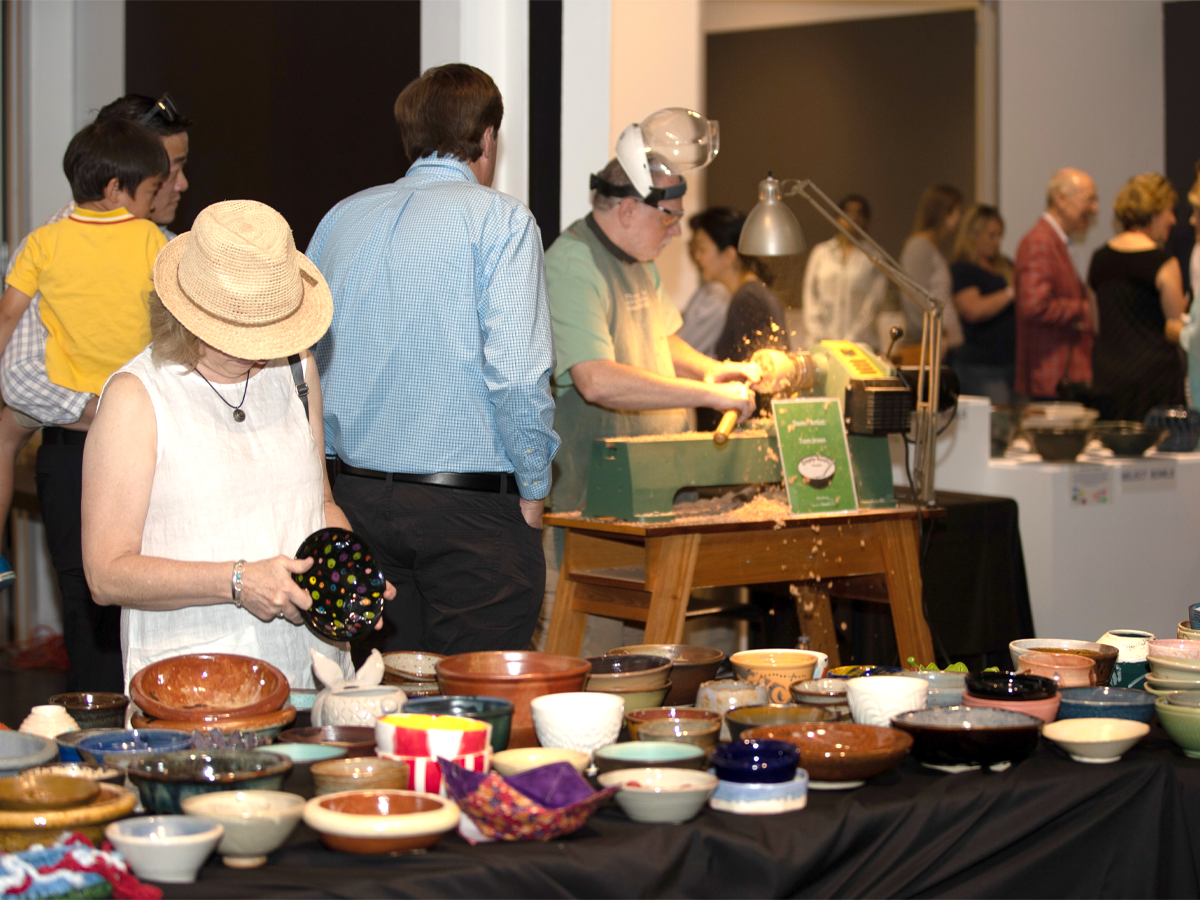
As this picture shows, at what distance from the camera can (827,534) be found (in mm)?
3443

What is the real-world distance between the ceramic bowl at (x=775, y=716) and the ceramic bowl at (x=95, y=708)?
78 cm

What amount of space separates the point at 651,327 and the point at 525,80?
1116mm

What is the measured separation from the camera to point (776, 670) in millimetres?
1790

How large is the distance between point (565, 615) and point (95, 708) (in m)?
1.80

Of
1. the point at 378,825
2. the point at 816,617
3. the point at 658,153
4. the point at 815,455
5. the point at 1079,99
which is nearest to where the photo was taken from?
the point at 378,825

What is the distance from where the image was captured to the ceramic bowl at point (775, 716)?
1578 millimetres

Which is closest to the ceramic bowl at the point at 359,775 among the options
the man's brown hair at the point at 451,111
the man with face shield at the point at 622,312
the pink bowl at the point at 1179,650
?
the pink bowl at the point at 1179,650

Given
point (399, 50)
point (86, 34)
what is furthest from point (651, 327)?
point (86, 34)

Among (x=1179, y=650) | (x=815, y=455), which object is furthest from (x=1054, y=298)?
(x=1179, y=650)

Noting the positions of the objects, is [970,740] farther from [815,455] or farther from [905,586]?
[905,586]

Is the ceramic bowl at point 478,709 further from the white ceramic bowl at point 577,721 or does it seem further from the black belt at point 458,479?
the black belt at point 458,479

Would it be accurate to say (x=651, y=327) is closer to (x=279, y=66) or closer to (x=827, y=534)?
(x=827, y=534)

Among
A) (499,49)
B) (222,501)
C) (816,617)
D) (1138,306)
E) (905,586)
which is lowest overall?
(816,617)

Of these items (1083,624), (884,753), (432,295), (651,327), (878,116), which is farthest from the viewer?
(878,116)
